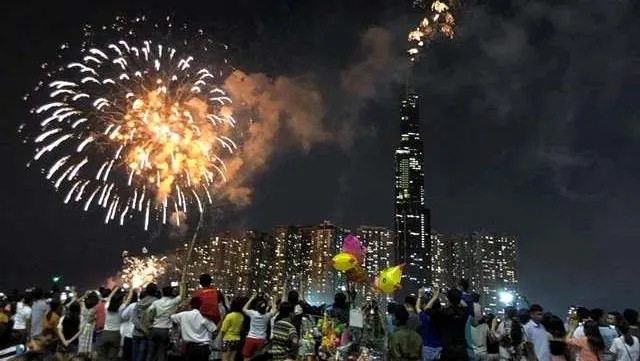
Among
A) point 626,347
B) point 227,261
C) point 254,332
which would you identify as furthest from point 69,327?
point 227,261

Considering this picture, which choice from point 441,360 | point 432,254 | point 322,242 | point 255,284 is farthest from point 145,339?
point 432,254

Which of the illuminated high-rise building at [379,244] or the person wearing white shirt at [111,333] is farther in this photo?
the illuminated high-rise building at [379,244]

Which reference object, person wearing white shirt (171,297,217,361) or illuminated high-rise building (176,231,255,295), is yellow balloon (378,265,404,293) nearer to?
person wearing white shirt (171,297,217,361)

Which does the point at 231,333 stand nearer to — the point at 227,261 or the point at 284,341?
the point at 284,341

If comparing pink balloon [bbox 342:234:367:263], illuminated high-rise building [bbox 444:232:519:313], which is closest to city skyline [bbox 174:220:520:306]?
illuminated high-rise building [bbox 444:232:519:313]

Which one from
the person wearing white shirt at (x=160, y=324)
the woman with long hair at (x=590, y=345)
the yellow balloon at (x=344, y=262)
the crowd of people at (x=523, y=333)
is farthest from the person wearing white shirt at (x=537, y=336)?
the person wearing white shirt at (x=160, y=324)

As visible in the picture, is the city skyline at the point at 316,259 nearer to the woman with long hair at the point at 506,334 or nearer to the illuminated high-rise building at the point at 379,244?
the illuminated high-rise building at the point at 379,244

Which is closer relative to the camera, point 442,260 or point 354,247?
point 354,247
